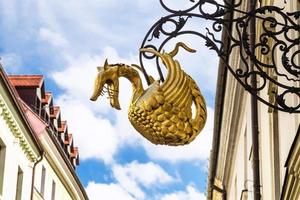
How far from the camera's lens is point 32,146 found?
28.3 m

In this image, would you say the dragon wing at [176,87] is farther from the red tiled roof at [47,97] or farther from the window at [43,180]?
the red tiled roof at [47,97]

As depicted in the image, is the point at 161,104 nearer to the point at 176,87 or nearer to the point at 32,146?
the point at 176,87

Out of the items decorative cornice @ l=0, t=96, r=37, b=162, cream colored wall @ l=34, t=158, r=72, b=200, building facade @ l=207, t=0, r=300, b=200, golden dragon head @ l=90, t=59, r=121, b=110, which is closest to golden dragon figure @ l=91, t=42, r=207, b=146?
golden dragon head @ l=90, t=59, r=121, b=110

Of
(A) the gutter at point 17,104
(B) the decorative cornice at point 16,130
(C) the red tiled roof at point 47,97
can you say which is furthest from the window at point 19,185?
(C) the red tiled roof at point 47,97

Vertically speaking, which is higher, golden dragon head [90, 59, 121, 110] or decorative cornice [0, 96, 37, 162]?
decorative cornice [0, 96, 37, 162]

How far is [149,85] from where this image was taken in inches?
198

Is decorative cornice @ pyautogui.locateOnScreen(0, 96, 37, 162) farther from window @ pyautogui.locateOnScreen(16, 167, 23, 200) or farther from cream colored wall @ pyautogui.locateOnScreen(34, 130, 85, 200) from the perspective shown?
cream colored wall @ pyautogui.locateOnScreen(34, 130, 85, 200)

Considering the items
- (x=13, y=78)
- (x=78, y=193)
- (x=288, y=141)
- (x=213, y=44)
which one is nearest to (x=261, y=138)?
(x=288, y=141)

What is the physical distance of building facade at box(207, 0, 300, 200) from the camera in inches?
321

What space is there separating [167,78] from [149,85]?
11cm

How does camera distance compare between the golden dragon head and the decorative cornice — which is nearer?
the golden dragon head

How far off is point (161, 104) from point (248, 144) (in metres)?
10.8

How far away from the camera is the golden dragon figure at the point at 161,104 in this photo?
4922 mm

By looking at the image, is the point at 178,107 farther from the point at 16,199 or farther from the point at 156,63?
the point at 16,199
